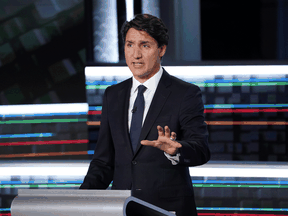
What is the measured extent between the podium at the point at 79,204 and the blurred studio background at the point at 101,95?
5.43 feet

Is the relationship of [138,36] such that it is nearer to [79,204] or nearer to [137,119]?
[137,119]

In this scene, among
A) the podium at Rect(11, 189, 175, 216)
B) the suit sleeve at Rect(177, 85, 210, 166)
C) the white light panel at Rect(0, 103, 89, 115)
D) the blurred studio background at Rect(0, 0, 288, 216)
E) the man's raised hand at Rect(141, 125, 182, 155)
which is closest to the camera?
the podium at Rect(11, 189, 175, 216)

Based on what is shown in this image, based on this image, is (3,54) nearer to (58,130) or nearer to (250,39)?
(58,130)

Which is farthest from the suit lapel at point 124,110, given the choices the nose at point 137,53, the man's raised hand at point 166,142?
the man's raised hand at point 166,142

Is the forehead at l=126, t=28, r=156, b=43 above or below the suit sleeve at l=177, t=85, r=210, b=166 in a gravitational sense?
above

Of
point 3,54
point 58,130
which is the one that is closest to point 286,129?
point 58,130

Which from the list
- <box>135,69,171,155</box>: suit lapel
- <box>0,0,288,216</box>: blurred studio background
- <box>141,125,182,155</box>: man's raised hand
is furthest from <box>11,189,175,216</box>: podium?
<box>0,0,288,216</box>: blurred studio background

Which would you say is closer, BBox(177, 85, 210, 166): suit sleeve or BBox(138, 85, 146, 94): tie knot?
BBox(177, 85, 210, 166): suit sleeve

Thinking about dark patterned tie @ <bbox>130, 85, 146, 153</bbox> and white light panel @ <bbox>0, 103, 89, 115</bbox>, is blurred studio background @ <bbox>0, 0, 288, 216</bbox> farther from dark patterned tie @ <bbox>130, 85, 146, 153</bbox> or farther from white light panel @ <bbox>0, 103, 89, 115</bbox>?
dark patterned tie @ <bbox>130, 85, 146, 153</bbox>

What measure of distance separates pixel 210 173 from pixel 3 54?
1854mm

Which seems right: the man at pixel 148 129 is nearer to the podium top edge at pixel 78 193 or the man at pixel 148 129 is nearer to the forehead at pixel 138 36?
the forehead at pixel 138 36

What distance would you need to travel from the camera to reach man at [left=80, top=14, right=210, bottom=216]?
50.7 inches

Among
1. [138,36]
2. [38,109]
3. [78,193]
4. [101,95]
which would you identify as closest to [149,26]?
[138,36]

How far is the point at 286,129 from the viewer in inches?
91.2
